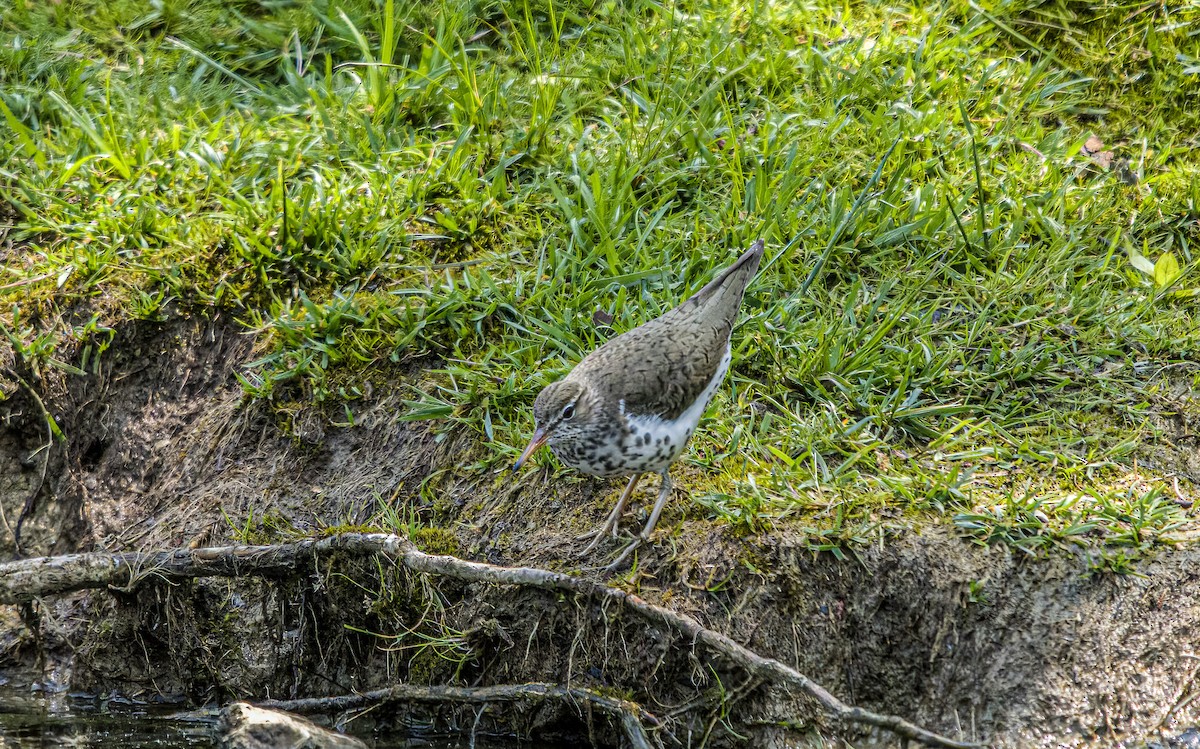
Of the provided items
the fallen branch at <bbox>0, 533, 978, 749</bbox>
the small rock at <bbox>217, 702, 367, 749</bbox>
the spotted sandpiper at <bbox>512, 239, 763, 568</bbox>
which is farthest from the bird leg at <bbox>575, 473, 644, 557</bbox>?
the small rock at <bbox>217, 702, 367, 749</bbox>

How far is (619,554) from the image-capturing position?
4797 mm

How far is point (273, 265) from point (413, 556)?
2205 mm

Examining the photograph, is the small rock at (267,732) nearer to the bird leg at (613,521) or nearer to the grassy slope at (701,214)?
the bird leg at (613,521)

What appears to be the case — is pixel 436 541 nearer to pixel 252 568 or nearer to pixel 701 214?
pixel 252 568

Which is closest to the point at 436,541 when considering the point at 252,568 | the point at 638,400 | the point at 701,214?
the point at 252,568

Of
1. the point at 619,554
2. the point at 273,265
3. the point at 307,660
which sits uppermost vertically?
the point at 273,265

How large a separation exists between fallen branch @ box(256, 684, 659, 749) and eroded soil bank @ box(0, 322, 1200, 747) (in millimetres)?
242

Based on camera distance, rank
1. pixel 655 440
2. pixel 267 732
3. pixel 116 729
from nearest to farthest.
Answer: pixel 267 732 < pixel 655 440 < pixel 116 729

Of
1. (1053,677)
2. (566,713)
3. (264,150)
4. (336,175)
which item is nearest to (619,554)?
(566,713)

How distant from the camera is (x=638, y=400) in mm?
4738

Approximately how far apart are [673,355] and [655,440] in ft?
1.54

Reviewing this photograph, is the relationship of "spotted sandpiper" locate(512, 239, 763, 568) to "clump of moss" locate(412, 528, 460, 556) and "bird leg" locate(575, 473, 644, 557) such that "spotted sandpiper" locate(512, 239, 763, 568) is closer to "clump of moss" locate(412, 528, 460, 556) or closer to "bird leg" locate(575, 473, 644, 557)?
"bird leg" locate(575, 473, 644, 557)

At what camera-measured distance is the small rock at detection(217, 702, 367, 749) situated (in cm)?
415

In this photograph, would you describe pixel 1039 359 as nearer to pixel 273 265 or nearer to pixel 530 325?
pixel 530 325
